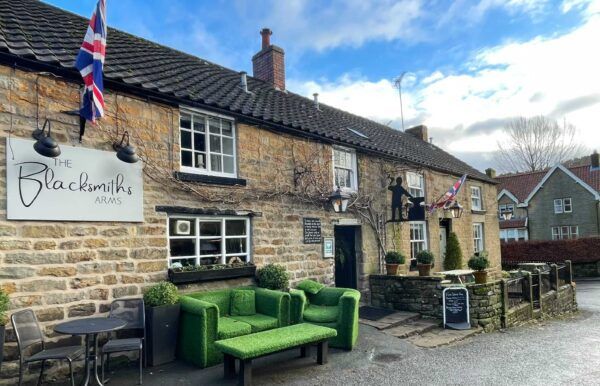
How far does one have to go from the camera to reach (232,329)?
6191 mm

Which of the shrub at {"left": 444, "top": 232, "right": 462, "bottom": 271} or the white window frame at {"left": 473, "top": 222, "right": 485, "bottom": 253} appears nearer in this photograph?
the shrub at {"left": 444, "top": 232, "right": 462, "bottom": 271}

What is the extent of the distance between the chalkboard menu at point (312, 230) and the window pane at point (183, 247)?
2941 mm

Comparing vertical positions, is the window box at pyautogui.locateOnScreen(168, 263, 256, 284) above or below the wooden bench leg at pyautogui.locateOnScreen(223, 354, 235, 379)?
above

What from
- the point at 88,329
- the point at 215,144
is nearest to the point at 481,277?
the point at 215,144

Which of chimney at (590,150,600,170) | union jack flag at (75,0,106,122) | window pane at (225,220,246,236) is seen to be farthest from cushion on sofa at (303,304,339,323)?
chimney at (590,150,600,170)

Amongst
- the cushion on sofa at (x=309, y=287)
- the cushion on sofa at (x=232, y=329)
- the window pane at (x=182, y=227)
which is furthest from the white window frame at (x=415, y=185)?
the cushion on sofa at (x=232, y=329)

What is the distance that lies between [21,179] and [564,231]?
33.6 meters

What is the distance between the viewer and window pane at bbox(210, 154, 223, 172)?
26.3 ft

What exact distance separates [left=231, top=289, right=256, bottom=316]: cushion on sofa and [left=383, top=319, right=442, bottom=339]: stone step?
2.88 meters

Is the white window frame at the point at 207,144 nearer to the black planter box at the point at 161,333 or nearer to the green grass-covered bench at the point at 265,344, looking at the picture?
the black planter box at the point at 161,333

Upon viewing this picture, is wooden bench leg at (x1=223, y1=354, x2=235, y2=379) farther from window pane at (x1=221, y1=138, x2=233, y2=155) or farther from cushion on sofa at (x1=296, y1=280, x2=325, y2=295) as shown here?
window pane at (x1=221, y1=138, x2=233, y2=155)

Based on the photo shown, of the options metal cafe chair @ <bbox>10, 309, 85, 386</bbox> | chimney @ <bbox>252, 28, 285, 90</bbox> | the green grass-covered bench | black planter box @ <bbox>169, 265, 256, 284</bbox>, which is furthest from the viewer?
chimney @ <bbox>252, 28, 285, 90</bbox>

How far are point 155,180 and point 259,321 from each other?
3.03 meters

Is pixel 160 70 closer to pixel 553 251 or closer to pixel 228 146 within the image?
pixel 228 146
